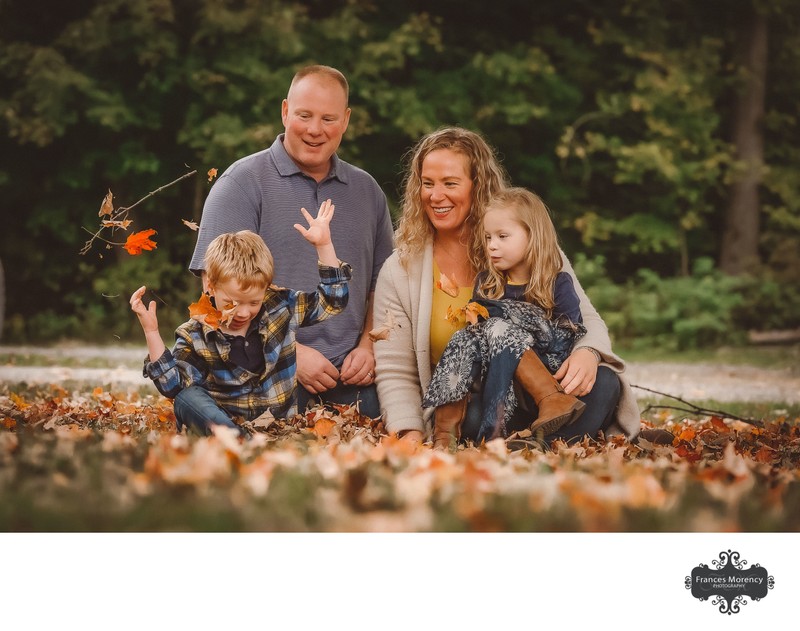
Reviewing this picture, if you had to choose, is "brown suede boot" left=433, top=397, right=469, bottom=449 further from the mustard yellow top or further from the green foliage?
the green foliage

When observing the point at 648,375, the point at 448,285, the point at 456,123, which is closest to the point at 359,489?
the point at 448,285

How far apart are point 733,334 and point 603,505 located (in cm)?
1000

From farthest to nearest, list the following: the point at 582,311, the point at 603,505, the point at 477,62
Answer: the point at 477,62, the point at 582,311, the point at 603,505

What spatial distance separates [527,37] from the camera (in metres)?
12.5

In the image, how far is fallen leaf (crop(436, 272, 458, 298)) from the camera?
13.7 feet

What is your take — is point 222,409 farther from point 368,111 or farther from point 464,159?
point 368,111

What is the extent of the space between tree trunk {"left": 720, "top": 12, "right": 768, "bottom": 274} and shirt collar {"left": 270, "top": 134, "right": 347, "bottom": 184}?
369 inches

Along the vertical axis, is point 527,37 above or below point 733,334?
above

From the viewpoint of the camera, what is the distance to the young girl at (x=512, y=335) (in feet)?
12.2

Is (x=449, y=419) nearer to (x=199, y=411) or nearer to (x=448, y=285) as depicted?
(x=448, y=285)
